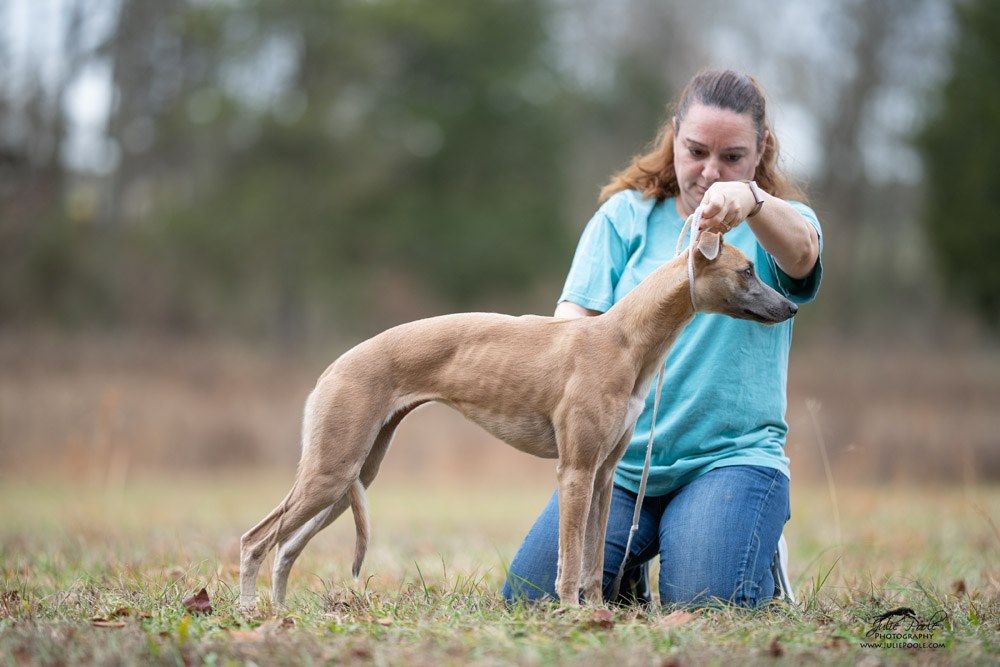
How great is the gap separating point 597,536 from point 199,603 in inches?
69.9

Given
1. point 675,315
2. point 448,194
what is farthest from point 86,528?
point 448,194

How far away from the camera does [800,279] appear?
186 inches

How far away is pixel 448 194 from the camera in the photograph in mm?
25188

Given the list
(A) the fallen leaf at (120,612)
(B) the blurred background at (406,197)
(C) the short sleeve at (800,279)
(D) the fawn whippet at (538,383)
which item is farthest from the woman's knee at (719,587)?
(B) the blurred background at (406,197)

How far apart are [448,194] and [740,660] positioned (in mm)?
22439

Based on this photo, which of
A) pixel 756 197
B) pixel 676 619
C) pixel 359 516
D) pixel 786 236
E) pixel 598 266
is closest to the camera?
pixel 676 619

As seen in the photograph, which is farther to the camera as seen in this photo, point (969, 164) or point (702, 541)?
point (969, 164)

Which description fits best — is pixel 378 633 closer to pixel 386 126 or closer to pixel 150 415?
pixel 150 415

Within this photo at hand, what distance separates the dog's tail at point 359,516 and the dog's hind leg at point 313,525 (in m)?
0.06

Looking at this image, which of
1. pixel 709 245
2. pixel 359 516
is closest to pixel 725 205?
pixel 709 245

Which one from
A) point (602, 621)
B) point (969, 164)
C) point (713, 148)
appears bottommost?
point (602, 621)

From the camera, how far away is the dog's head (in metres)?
4.14

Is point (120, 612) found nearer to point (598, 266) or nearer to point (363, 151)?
point (598, 266)

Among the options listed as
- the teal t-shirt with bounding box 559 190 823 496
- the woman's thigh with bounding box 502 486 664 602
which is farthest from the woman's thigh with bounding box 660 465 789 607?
the woman's thigh with bounding box 502 486 664 602
